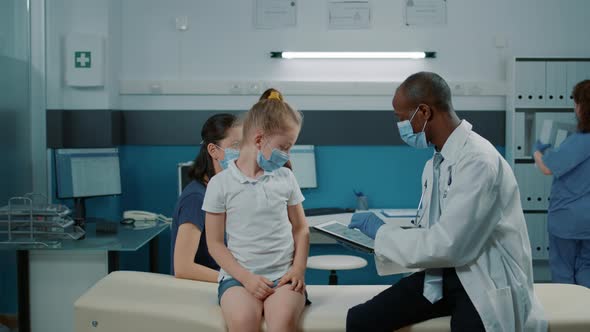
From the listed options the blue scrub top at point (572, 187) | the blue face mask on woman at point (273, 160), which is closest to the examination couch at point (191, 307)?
the blue face mask on woman at point (273, 160)

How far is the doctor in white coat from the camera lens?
1616 millimetres

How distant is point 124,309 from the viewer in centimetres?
183

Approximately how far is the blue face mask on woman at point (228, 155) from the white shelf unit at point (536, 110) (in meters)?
2.50

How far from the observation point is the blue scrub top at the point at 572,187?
3.19 metres

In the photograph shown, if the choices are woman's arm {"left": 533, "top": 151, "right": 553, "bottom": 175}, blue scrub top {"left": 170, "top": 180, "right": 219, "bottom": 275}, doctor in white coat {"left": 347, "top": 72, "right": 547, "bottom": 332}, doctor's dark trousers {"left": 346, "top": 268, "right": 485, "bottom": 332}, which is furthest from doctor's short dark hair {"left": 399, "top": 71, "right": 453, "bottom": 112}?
woman's arm {"left": 533, "top": 151, "right": 553, "bottom": 175}

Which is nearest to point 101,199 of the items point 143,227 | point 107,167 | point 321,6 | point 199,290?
point 107,167

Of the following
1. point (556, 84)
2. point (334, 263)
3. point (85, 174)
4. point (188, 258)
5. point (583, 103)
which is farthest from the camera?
point (556, 84)

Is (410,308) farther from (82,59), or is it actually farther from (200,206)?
(82,59)

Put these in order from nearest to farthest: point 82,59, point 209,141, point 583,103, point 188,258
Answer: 1. point 188,258
2. point 209,141
3. point 583,103
4. point 82,59

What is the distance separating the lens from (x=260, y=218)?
1.84 m

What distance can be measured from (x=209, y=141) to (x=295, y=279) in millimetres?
825

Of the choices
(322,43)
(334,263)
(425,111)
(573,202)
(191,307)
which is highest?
(322,43)

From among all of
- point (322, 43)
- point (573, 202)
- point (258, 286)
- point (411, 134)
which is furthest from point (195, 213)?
point (322, 43)

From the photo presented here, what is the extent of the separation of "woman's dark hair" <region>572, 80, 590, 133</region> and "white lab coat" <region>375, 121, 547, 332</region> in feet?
5.71
